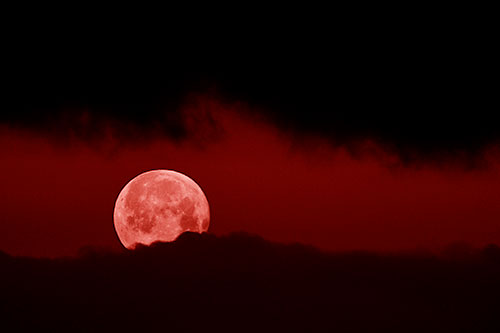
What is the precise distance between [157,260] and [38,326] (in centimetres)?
718

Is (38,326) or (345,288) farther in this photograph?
(345,288)

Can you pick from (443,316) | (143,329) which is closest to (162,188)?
(143,329)

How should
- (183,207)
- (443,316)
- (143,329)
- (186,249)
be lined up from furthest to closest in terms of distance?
(443,316) < (143,329) < (186,249) < (183,207)

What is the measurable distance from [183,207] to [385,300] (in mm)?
21738

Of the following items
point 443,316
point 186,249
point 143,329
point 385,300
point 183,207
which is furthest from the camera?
point 385,300

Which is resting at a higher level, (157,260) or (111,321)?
(157,260)

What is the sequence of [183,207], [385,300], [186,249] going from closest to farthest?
[183,207], [186,249], [385,300]

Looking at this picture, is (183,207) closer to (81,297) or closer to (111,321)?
(111,321)

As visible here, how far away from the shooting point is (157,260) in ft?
116

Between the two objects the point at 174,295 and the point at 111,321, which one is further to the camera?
the point at 174,295

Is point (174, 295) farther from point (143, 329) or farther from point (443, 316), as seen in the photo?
point (443, 316)

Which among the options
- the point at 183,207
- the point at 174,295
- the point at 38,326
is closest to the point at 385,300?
the point at 174,295

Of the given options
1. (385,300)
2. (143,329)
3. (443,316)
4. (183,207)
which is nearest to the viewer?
(183,207)

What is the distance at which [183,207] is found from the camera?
25.2 meters
